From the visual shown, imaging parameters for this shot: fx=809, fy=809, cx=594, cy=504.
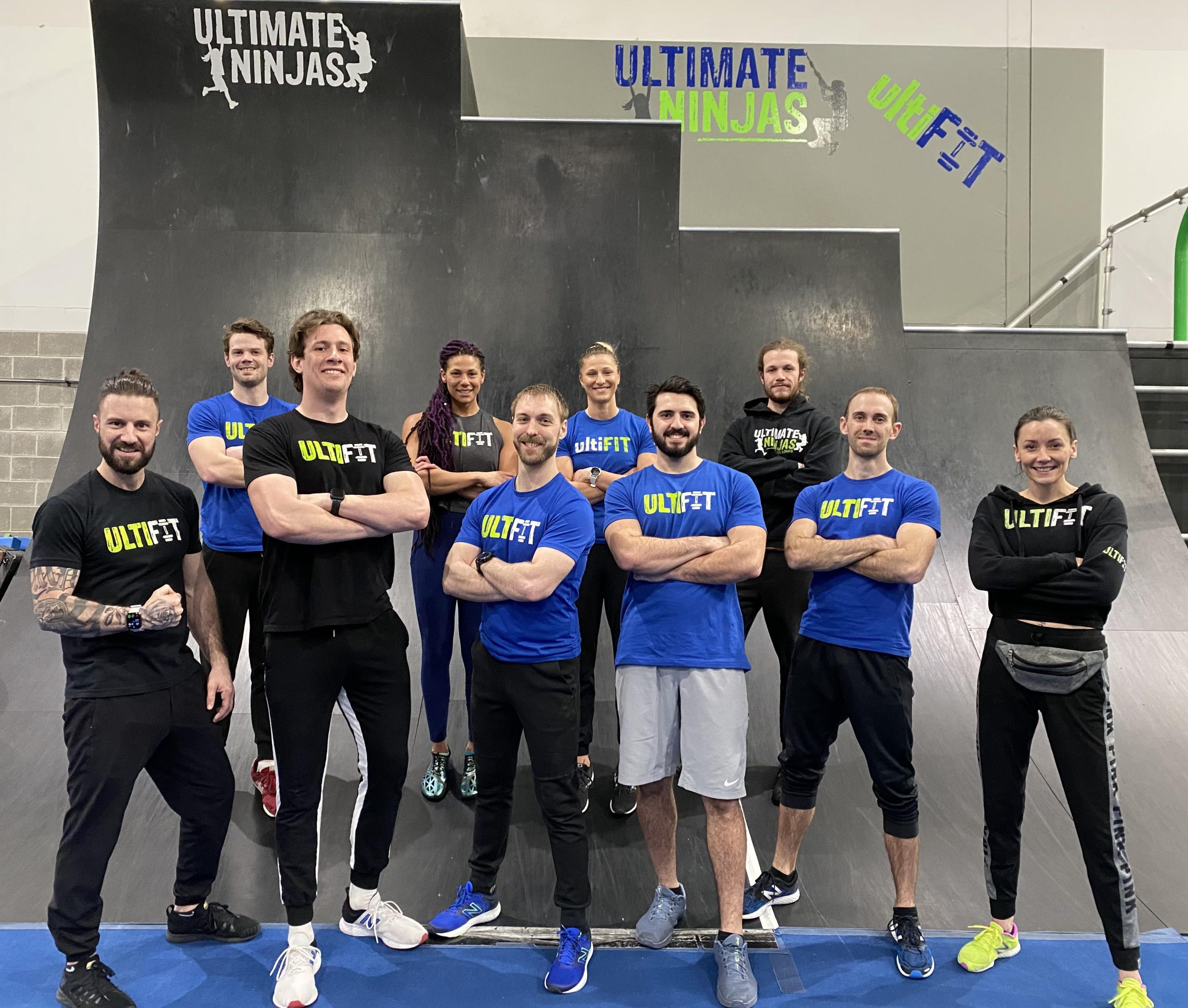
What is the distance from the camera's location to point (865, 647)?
2.49 metres

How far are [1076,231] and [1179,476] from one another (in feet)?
9.04

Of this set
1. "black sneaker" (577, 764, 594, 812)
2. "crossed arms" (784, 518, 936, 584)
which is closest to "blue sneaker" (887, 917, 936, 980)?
"crossed arms" (784, 518, 936, 584)

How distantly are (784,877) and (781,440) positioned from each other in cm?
160

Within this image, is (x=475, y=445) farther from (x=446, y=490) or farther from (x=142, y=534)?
(x=142, y=534)

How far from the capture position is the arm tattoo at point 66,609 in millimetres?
2127

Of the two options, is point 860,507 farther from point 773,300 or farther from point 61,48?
point 61,48

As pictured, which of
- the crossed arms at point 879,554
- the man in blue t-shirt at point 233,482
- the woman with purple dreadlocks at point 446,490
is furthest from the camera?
the woman with purple dreadlocks at point 446,490

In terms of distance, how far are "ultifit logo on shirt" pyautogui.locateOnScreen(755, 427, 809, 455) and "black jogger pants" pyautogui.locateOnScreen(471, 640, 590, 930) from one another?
4.28 feet

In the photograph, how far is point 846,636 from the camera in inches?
99.0

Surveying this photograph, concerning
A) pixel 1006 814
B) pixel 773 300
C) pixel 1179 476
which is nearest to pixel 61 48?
pixel 773 300

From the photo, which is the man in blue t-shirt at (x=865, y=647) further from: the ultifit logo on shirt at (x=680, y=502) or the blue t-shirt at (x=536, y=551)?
the blue t-shirt at (x=536, y=551)

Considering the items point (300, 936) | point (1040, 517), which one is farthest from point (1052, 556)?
point (300, 936)

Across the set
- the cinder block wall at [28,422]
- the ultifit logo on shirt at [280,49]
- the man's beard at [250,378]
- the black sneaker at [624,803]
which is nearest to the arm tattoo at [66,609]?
the man's beard at [250,378]

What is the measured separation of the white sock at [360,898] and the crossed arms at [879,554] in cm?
169
